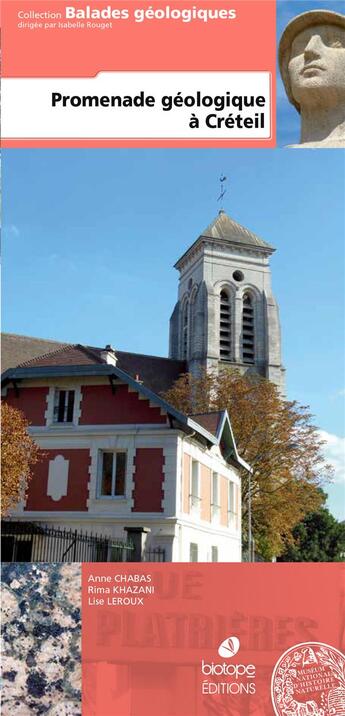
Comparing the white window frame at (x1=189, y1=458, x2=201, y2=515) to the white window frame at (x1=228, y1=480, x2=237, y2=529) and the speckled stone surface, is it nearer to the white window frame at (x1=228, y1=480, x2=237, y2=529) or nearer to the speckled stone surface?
the white window frame at (x1=228, y1=480, x2=237, y2=529)

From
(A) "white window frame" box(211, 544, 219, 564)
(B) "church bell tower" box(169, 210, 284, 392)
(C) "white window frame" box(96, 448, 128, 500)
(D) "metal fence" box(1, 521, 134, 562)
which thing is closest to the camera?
(A) "white window frame" box(211, 544, 219, 564)

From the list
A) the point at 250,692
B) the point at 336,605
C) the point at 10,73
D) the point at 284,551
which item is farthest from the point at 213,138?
the point at 250,692

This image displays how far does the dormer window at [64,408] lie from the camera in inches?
189

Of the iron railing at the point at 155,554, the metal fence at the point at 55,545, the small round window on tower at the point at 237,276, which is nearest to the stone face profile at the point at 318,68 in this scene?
the iron railing at the point at 155,554

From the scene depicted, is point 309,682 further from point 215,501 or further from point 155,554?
point 215,501

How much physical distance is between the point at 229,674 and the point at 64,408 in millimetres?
2200

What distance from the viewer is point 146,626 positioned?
3959mm

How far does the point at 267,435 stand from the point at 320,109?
2.62 meters

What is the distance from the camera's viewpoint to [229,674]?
3.85 meters

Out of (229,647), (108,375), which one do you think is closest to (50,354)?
(108,375)

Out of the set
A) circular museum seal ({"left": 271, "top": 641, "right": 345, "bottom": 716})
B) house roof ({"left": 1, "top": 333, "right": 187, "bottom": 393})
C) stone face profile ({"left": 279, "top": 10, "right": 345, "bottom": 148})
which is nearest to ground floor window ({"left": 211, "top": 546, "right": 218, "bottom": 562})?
circular museum seal ({"left": 271, "top": 641, "right": 345, "bottom": 716})

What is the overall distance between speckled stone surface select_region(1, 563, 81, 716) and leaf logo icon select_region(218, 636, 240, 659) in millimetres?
924

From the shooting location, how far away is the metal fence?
13.8ft

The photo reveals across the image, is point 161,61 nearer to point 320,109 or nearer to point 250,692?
point 320,109
